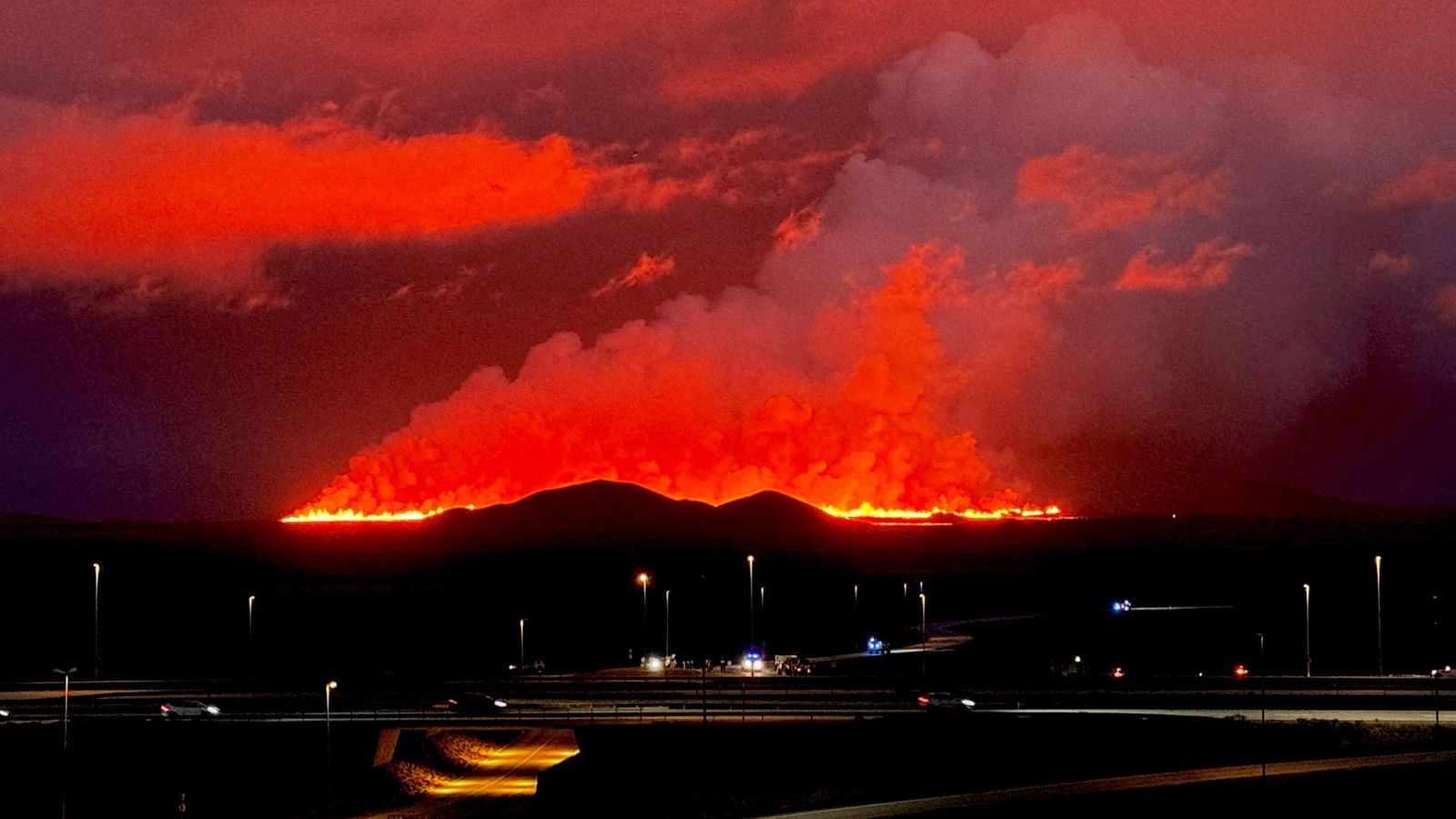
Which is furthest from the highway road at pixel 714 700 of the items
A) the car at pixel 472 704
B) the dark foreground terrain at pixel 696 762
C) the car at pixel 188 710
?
the dark foreground terrain at pixel 696 762

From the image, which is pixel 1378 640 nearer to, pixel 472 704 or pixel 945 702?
pixel 945 702

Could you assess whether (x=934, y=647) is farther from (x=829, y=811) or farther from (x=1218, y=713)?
(x=829, y=811)

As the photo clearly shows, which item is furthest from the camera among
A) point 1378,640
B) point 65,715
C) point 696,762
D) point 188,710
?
point 1378,640


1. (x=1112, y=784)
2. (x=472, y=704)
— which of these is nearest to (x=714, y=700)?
(x=472, y=704)

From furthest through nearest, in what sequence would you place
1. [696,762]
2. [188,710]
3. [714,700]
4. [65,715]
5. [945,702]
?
1. [714,700]
2. [188,710]
3. [945,702]
4. [696,762]
5. [65,715]

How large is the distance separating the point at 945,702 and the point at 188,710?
38.5 metres

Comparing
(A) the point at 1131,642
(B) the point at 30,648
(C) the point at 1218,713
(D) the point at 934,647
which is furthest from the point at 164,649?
(C) the point at 1218,713

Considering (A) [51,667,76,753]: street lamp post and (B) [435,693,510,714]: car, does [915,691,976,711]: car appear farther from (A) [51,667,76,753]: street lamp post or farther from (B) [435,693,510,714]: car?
(A) [51,667,76,753]: street lamp post

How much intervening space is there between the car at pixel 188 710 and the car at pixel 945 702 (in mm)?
36190

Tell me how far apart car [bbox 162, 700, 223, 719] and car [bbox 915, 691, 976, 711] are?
36.2 metres

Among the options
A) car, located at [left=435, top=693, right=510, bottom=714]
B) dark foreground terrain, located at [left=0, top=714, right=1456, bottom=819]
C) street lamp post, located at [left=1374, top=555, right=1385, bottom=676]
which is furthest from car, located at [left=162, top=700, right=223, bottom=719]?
street lamp post, located at [left=1374, top=555, right=1385, bottom=676]

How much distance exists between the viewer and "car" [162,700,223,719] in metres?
93.8

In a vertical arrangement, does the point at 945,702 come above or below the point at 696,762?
Result: above

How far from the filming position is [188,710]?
309 ft
